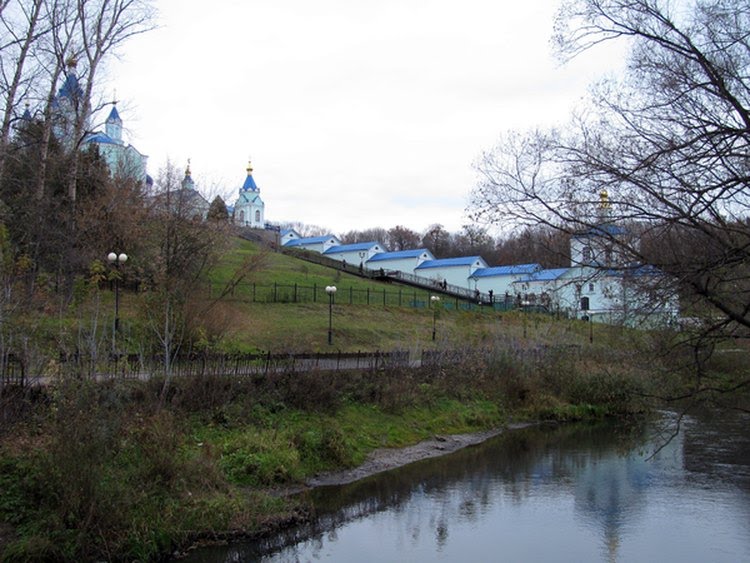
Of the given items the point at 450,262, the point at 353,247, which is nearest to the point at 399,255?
the point at 450,262

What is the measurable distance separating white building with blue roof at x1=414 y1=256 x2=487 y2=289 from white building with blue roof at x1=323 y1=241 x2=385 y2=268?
765 cm

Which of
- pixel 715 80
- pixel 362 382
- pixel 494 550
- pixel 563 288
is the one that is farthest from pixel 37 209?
pixel 715 80

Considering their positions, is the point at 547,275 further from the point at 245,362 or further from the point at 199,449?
the point at 245,362

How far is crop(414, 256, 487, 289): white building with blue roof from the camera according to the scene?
70.6 meters

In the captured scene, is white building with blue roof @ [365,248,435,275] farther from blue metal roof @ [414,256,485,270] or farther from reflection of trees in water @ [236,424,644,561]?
reflection of trees in water @ [236,424,644,561]

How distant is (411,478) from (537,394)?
12.8 meters

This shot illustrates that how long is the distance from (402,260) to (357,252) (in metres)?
6.81

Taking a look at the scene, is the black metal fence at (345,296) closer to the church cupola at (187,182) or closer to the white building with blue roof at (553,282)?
the church cupola at (187,182)

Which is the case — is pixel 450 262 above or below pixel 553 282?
above

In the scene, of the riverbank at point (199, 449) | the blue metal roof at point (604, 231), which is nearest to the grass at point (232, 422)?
the riverbank at point (199, 449)

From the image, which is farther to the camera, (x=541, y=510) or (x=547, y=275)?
(x=541, y=510)

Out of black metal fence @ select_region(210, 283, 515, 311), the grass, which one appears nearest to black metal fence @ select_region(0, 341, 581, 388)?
the grass

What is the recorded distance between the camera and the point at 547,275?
8.20m

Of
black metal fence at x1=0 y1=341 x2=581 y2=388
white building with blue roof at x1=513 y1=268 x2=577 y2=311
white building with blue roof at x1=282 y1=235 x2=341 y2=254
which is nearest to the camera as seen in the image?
white building with blue roof at x1=513 y1=268 x2=577 y2=311
